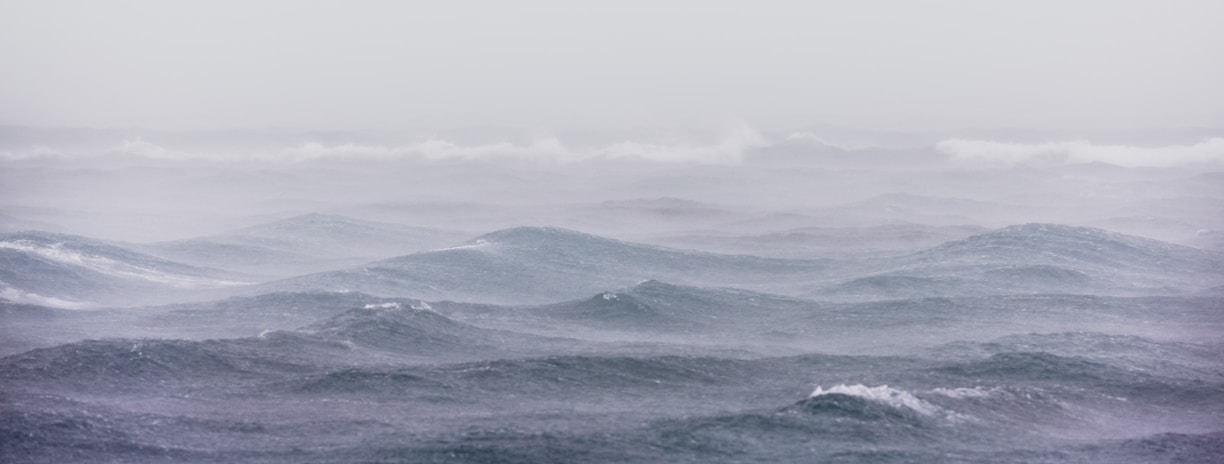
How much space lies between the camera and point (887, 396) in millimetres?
39531

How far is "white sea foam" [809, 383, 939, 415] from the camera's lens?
38.8 m

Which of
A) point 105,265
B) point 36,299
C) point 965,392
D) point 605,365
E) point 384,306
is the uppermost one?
point 105,265

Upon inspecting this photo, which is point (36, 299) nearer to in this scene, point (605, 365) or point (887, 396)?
point (605, 365)

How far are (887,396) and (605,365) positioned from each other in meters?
13.2

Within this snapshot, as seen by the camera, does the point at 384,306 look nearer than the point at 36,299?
Yes

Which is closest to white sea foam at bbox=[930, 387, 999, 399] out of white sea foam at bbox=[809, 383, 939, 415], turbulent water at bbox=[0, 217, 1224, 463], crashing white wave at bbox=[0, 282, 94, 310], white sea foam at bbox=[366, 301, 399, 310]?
turbulent water at bbox=[0, 217, 1224, 463]

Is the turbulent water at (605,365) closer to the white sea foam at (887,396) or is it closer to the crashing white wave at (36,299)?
the white sea foam at (887,396)

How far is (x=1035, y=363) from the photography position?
1820 inches

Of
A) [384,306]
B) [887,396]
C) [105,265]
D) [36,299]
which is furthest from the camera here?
[105,265]

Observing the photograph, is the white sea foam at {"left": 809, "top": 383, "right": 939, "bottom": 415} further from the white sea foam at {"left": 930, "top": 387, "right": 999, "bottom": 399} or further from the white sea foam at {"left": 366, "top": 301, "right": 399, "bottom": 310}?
the white sea foam at {"left": 366, "top": 301, "right": 399, "bottom": 310}

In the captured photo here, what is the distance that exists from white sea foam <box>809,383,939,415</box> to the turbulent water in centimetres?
13

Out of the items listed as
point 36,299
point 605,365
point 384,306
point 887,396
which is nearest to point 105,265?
point 36,299

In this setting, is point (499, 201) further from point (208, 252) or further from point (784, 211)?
point (208, 252)

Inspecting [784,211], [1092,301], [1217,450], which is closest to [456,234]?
[784,211]
